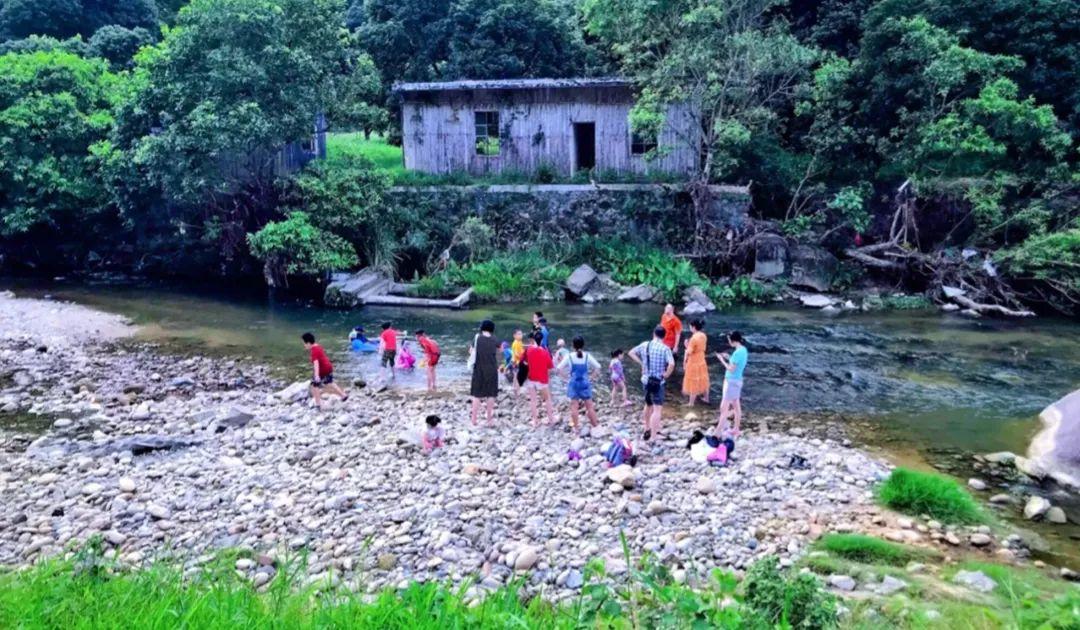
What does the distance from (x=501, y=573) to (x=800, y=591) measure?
3.68 meters

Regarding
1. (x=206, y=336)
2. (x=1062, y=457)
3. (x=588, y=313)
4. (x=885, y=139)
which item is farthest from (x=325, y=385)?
(x=885, y=139)

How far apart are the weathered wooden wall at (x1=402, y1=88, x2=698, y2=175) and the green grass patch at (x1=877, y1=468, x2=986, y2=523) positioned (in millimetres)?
18864

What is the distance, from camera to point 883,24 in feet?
82.5

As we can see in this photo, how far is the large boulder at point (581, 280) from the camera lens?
80.1 feet

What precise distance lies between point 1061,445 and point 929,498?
330 cm

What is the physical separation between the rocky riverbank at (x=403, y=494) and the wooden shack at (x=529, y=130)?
15.9 meters

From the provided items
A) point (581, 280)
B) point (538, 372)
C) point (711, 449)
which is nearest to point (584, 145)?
point (581, 280)

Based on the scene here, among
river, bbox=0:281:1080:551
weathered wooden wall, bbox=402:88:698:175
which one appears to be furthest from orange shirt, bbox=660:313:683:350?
weathered wooden wall, bbox=402:88:698:175

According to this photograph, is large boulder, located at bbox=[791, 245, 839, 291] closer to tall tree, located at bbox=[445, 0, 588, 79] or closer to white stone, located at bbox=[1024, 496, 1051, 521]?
tall tree, located at bbox=[445, 0, 588, 79]

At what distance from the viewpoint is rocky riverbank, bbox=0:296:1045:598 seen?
887 centimetres

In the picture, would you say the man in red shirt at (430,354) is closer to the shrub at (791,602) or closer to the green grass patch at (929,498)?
the green grass patch at (929,498)

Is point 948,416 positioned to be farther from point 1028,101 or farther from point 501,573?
point 1028,101

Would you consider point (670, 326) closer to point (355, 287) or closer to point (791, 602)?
point (791, 602)

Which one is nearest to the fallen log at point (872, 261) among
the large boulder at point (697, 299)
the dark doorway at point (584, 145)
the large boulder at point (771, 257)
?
the large boulder at point (771, 257)
